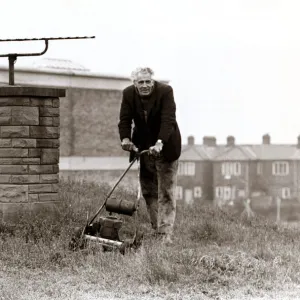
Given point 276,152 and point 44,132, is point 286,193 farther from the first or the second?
point 44,132

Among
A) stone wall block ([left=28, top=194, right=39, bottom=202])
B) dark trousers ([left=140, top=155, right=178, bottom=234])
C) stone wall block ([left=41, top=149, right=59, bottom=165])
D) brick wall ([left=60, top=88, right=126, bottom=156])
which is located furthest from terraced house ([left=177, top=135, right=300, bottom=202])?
dark trousers ([left=140, top=155, right=178, bottom=234])

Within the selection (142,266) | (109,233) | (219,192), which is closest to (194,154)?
(219,192)

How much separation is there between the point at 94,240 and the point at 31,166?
1746 mm

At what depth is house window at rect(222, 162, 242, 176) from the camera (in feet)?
173

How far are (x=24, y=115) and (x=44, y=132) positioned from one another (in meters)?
0.34

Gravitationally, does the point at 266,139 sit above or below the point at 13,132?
above

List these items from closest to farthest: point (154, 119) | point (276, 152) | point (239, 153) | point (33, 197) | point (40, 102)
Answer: point (154, 119) < point (33, 197) < point (40, 102) < point (239, 153) < point (276, 152)

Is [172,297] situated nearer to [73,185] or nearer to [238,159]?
[73,185]

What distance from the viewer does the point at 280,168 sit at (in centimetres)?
5453

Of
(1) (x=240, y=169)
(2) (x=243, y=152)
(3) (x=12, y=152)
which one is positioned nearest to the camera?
(3) (x=12, y=152)

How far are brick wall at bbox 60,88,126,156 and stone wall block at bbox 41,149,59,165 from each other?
15353 mm

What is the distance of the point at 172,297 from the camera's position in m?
5.49

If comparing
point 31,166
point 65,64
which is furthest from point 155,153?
point 65,64

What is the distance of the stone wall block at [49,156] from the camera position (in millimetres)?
8414
